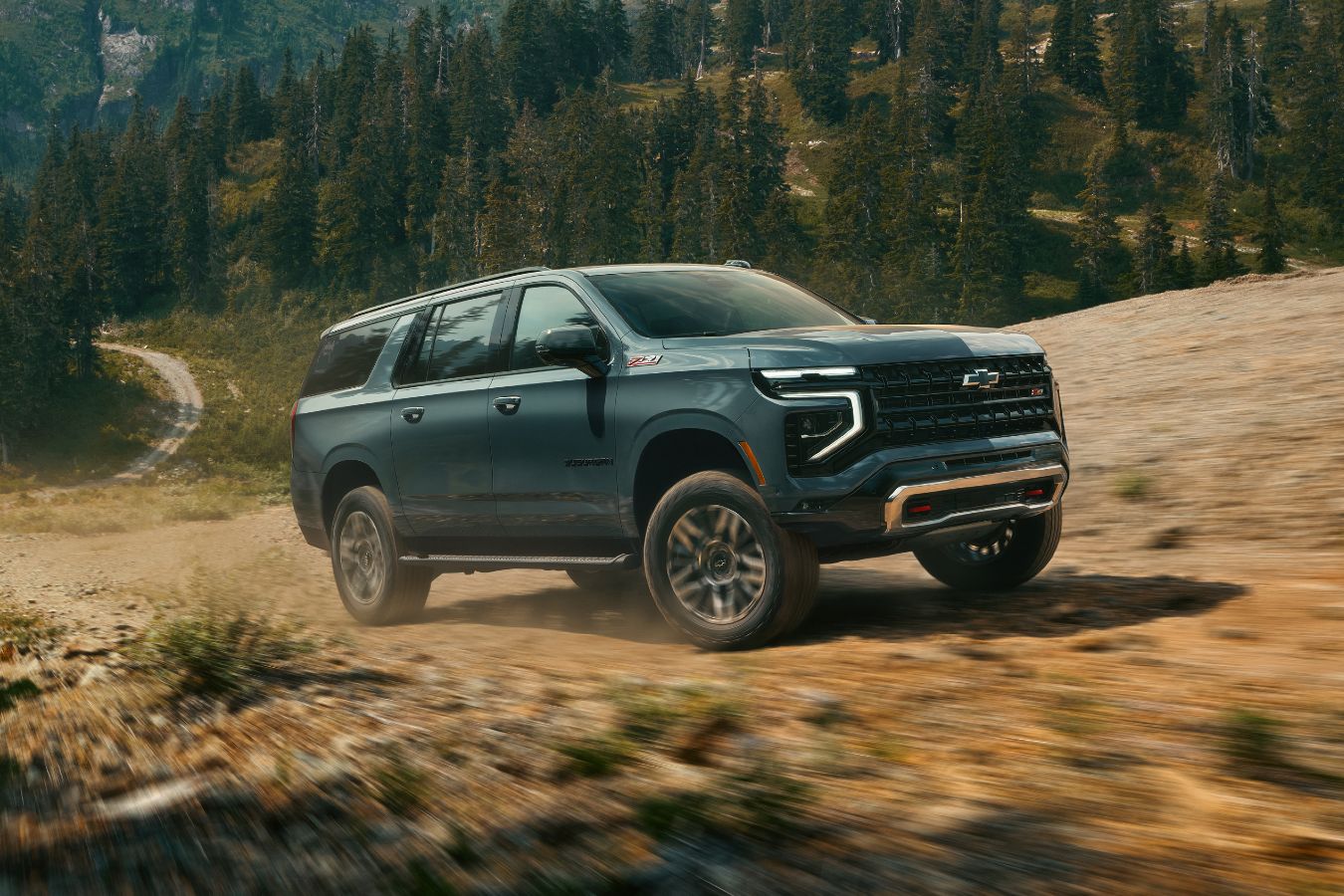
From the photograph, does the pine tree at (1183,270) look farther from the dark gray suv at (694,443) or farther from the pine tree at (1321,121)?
the dark gray suv at (694,443)

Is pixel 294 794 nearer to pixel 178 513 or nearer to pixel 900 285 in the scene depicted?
pixel 178 513

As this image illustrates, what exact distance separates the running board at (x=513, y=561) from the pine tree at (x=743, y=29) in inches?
6406

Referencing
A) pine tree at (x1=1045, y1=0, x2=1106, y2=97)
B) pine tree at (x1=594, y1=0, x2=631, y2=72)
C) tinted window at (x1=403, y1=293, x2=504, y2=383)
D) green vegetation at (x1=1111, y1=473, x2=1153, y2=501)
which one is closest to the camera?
tinted window at (x1=403, y1=293, x2=504, y2=383)

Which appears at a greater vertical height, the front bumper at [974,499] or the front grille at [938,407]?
the front grille at [938,407]

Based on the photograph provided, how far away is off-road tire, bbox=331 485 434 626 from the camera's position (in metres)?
8.05

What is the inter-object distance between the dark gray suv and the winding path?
2579 inches

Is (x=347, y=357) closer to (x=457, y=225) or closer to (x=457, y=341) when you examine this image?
(x=457, y=341)

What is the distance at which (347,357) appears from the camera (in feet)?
29.0

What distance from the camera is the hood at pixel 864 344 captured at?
5.44 m

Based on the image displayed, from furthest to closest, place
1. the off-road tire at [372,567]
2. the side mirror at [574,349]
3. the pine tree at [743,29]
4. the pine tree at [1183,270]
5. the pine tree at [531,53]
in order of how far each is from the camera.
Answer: the pine tree at [743,29] → the pine tree at [531,53] → the pine tree at [1183,270] → the off-road tire at [372,567] → the side mirror at [574,349]

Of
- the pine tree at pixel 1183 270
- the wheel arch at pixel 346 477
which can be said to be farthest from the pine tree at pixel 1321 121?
the wheel arch at pixel 346 477

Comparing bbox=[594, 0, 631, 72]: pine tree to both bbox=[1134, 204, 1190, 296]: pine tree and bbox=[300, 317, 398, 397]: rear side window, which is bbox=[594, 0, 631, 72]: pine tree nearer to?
bbox=[1134, 204, 1190, 296]: pine tree

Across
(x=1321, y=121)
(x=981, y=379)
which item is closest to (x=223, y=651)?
(x=981, y=379)

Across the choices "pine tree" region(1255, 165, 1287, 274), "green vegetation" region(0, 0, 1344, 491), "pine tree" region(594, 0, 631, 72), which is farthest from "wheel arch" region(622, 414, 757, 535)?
"pine tree" region(594, 0, 631, 72)
